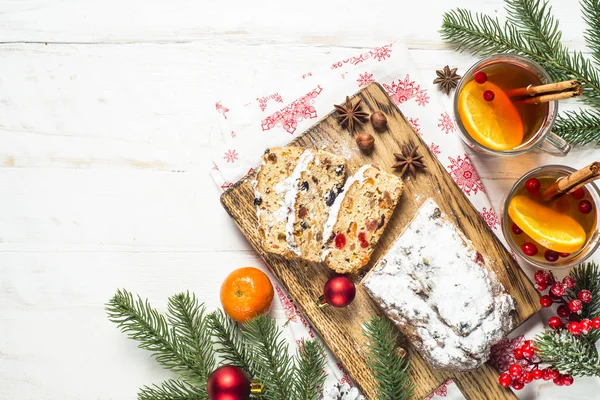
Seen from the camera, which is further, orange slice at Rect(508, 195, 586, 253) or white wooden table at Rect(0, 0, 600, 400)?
white wooden table at Rect(0, 0, 600, 400)

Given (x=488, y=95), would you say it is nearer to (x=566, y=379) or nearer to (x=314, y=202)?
(x=314, y=202)

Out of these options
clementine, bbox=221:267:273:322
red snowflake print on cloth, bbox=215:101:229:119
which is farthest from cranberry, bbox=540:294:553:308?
red snowflake print on cloth, bbox=215:101:229:119

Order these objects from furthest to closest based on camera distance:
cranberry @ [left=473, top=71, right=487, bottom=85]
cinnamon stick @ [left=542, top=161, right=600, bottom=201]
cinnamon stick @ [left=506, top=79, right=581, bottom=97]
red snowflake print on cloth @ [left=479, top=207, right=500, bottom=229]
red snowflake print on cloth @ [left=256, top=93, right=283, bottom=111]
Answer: red snowflake print on cloth @ [left=256, top=93, right=283, bottom=111], red snowflake print on cloth @ [left=479, top=207, right=500, bottom=229], cranberry @ [left=473, top=71, right=487, bottom=85], cinnamon stick @ [left=506, top=79, right=581, bottom=97], cinnamon stick @ [left=542, top=161, right=600, bottom=201]

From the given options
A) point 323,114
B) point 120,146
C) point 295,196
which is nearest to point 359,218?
point 295,196

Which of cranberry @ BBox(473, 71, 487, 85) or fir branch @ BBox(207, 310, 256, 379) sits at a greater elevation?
cranberry @ BBox(473, 71, 487, 85)

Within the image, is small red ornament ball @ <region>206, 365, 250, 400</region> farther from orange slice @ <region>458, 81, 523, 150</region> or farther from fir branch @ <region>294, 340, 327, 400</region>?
orange slice @ <region>458, 81, 523, 150</region>

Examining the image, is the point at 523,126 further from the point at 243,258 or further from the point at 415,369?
the point at 243,258
